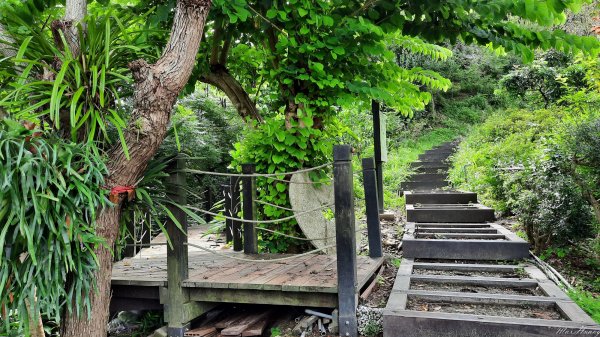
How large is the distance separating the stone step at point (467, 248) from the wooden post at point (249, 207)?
1695 millimetres

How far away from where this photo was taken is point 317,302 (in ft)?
9.95

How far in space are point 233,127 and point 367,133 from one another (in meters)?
4.10

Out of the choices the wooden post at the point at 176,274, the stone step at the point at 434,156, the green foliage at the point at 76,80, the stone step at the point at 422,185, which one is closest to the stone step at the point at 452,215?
the stone step at the point at 422,185

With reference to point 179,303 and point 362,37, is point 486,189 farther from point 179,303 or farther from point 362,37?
point 179,303

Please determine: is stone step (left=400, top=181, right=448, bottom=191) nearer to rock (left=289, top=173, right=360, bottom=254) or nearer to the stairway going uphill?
the stairway going uphill

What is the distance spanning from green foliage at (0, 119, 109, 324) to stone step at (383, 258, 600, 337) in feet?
6.20

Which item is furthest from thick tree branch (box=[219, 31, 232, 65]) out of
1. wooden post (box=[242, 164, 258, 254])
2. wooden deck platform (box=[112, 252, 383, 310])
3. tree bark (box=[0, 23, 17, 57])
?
wooden deck platform (box=[112, 252, 383, 310])

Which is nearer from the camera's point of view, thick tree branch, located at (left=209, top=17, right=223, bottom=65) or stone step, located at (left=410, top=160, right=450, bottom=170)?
thick tree branch, located at (left=209, top=17, right=223, bottom=65)

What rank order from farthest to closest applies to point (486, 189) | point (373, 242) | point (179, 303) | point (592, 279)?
point (486, 189), point (373, 242), point (592, 279), point (179, 303)

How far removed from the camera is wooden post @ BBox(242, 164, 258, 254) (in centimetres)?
434

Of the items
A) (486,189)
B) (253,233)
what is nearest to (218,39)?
(253,233)

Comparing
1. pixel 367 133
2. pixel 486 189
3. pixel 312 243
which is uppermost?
pixel 367 133

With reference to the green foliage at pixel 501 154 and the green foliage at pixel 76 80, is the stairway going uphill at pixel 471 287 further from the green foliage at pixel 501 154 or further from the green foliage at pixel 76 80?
the green foliage at pixel 76 80

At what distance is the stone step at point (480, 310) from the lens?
2.31m
